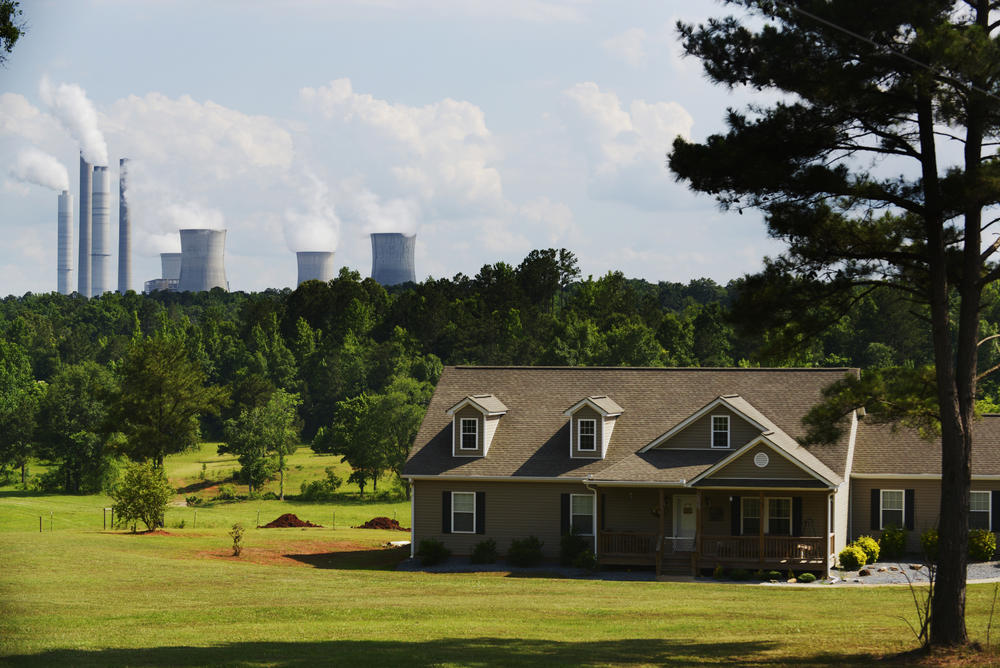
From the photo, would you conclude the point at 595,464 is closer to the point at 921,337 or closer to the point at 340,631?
the point at 340,631

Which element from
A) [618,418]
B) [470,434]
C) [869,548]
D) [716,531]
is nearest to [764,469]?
[716,531]

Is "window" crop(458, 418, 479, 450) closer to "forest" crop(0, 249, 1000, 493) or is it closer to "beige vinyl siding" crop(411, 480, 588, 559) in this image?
"beige vinyl siding" crop(411, 480, 588, 559)

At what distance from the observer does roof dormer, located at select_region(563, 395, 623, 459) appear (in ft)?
114

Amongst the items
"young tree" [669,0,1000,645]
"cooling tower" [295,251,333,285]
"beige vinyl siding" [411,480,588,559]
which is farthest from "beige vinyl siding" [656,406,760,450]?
"cooling tower" [295,251,333,285]

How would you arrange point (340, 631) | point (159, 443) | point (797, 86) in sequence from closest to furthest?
point (797, 86) → point (340, 631) → point (159, 443)

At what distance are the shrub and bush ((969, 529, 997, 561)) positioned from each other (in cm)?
210

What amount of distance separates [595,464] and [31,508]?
115 ft

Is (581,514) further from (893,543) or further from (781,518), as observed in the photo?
(893,543)

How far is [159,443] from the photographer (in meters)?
62.9

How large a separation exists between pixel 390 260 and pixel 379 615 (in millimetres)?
146702

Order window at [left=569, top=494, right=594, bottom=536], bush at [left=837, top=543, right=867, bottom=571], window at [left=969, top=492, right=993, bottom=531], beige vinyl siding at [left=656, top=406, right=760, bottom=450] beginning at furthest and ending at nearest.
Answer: window at [left=569, top=494, right=594, bottom=536] → beige vinyl siding at [left=656, top=406, right=760, bottom=450] → window at [left=969, top=492, right=993, bottom=531] → bush at [left=837, top=543, right=867, bottom=571]

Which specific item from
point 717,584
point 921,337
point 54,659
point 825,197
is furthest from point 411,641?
point 921,337

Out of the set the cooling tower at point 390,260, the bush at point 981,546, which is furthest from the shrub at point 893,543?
the cooling tower at point 390,260

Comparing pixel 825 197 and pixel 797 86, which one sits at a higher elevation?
pixel 797 86
